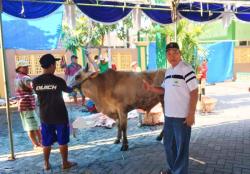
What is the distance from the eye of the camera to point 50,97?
4.56m

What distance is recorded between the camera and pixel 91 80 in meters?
5.79

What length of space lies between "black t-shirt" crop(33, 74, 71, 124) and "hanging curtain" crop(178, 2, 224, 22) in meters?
4.78

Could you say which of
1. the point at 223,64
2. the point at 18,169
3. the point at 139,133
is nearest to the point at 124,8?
the point at 139,133

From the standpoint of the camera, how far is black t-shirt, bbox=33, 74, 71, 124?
→ 453 centimetres

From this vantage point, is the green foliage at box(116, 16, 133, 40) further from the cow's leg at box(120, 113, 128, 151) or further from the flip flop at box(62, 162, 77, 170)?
the flip flop at box(62, 162, 77, 170)

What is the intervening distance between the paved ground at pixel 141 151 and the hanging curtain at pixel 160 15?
9.42 feet

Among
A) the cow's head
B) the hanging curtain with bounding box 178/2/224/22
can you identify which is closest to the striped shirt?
the cow's head

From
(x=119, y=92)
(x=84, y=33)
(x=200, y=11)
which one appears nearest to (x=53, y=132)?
(x=119, y=92)

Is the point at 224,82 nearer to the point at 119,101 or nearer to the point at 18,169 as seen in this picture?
the point at 119,101

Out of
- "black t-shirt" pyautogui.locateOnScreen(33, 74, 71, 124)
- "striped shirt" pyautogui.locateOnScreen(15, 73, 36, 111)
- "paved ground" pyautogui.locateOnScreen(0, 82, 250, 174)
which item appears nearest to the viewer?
"black t-shirt" pyautogui.locateOnScreen(33, 74, 71, 124)

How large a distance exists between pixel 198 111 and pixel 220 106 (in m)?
1.32

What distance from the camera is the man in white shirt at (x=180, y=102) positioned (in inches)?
141

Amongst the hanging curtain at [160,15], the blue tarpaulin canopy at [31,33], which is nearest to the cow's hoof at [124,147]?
the hanging curtain at [160,15]

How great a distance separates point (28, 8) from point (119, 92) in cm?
260
